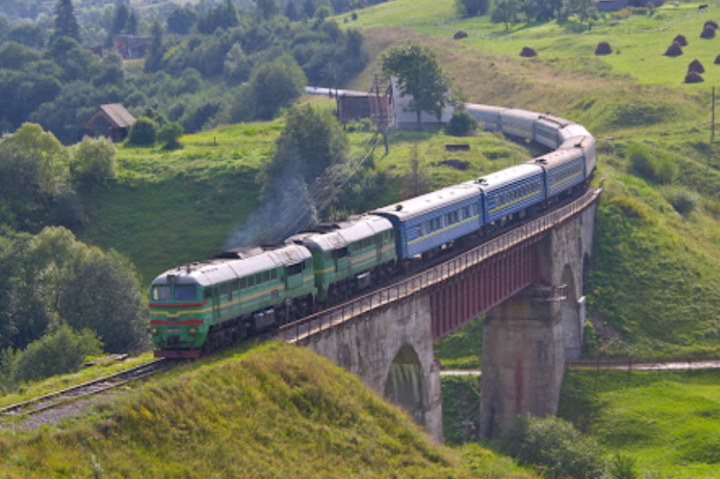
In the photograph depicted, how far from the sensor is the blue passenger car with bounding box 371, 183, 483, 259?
2215 inches

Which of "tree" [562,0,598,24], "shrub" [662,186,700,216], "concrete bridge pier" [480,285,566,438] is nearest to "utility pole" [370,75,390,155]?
"shrub" [662,186,700,216]

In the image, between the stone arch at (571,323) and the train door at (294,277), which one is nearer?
the train door at (294,277)

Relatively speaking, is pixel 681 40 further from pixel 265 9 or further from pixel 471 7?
pixel 265 9

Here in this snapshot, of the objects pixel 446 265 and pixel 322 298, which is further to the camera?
pixel 446 265

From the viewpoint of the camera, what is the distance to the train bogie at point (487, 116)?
12106 centimetres

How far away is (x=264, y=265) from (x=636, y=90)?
323 feet

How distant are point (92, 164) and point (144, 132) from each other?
19279mm

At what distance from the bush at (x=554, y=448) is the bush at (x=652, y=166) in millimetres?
50664

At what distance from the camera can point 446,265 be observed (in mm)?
54781

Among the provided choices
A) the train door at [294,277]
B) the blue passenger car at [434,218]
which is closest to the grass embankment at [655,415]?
the blue passenger car at [434,218]

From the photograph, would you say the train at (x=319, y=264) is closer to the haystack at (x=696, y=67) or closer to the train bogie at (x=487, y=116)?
the train bogie at (x=487, y=116)

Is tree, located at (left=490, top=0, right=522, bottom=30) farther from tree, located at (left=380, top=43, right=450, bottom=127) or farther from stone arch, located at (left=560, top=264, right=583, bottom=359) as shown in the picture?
stone arch, located at (left=560, top=264, right=583, bottom=359)

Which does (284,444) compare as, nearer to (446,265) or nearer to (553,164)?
(446,265)

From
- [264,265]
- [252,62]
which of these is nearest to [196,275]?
[264,265]
